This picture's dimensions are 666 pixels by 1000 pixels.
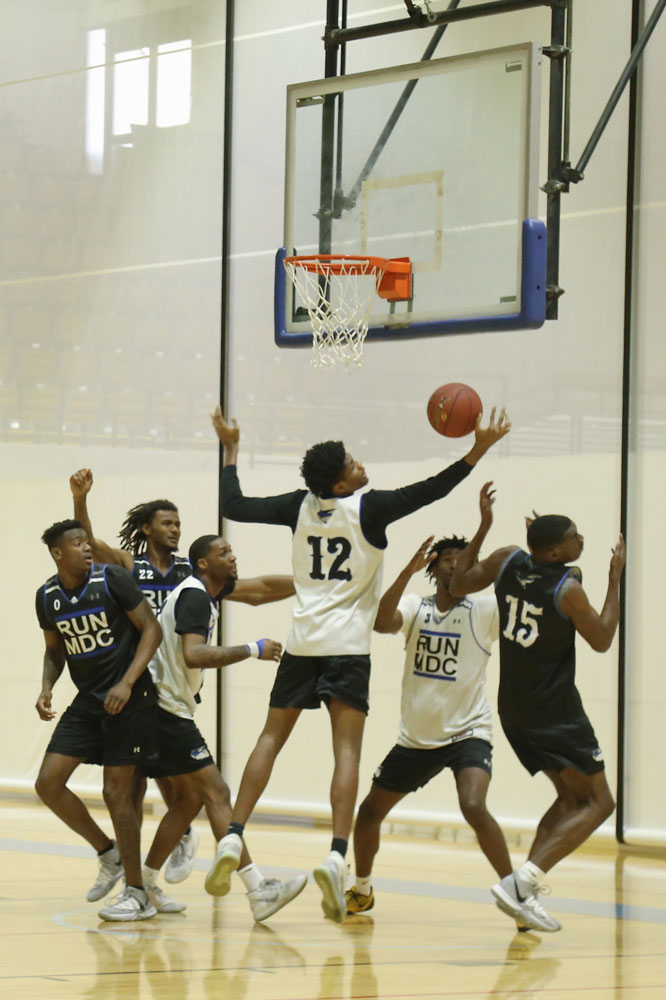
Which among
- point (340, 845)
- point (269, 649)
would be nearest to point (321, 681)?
point (269, 649)

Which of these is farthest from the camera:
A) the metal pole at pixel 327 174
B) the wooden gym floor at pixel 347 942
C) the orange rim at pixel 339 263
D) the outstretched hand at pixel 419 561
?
the metal pole at pixel 327 174

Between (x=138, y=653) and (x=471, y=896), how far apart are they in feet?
6.13

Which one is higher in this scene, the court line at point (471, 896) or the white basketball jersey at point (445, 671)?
the white basketball jersey at point (445, 671)

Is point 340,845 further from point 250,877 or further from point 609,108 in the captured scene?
point 609,108

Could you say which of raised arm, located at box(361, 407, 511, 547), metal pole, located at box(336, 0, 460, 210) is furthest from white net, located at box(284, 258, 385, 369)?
raised arm, located at box(361, 407, 511, 547)

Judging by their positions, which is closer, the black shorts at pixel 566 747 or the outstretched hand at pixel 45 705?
the black shorts at pixel 566 747

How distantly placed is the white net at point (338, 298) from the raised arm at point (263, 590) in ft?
3.11

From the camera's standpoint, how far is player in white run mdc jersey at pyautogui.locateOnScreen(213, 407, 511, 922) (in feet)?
17.7

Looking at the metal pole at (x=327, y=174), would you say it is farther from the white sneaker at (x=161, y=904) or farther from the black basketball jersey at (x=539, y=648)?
the white sneaker at (x=161, y=904)

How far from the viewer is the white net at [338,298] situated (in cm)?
641

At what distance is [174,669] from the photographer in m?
5.88

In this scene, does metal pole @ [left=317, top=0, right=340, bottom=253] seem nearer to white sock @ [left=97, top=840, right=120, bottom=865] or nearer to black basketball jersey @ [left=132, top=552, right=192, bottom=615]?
black basketball jersey @ [left=132, top=552, right=192, bottom=615]

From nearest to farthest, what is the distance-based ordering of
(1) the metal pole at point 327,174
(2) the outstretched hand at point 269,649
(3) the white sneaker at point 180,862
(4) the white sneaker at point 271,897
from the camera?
(4) the white sneaker at point 271,897 → (2) the outstretched hand at point 269,649 → (3) the white sneaker at point 180,862 → (1) the metal pole at point 327,174

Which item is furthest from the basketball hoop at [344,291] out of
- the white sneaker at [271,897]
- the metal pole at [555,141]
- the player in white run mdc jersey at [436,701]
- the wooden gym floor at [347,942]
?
the wooden gym floor at [347,942]
